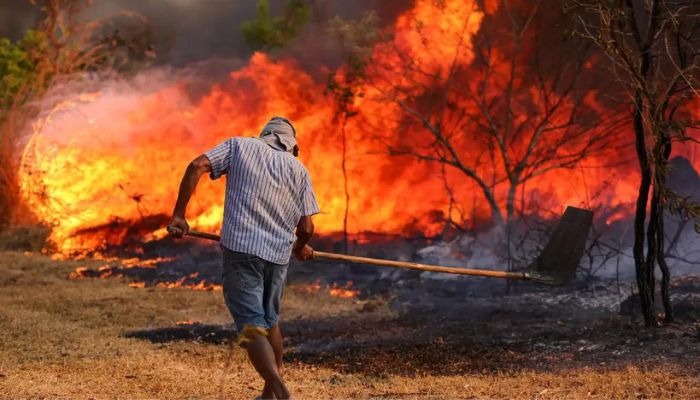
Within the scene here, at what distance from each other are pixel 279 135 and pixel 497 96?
10.1 metres

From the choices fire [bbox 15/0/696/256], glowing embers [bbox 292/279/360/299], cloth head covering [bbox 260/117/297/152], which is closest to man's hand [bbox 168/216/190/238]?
cloth head covering [bbox 260/117/297/152]

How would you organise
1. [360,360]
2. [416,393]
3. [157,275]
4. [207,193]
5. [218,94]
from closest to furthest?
[416,393], [360,360], [157,275], [207,193], [218,94]

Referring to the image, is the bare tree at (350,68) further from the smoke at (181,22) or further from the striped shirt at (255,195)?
the smoke at (181,22)

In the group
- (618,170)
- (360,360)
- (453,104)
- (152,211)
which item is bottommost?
(360,360)

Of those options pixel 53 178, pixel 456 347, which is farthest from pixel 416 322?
pixel 53 178

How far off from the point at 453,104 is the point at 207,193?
16.6 ft

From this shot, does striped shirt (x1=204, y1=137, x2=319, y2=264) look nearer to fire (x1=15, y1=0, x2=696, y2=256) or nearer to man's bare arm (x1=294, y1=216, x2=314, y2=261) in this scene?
man's bare arm (x1=294, y1=216, x2=314, y2=261)

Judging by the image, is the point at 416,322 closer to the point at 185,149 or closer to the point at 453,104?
the point at 453,104

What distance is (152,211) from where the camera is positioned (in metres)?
16.8

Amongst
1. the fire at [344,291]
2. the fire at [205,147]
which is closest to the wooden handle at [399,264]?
the fire at [344,291]

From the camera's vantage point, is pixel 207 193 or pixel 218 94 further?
pixel 218 94

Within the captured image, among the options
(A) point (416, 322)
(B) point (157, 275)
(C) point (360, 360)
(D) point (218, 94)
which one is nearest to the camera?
(C) point (360, 360)

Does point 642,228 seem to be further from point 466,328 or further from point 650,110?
point 466,328

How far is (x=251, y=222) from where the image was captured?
16.2 feet
